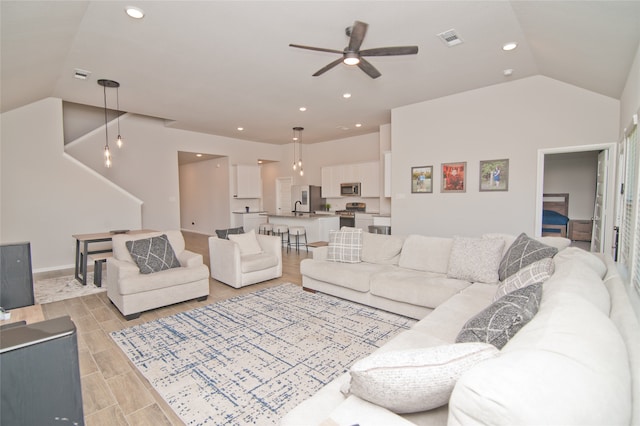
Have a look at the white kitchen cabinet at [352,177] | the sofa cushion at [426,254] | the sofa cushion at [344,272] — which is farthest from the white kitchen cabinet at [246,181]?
the sofa cushion at [426,254]

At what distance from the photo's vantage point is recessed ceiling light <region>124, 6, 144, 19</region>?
8.72 ft

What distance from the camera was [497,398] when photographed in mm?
724

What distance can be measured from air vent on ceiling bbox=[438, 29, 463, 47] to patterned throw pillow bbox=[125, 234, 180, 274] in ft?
13.6

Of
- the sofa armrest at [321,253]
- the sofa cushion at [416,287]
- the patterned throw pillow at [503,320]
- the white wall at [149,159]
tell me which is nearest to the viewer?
the patterned throw pillow at [503,320]

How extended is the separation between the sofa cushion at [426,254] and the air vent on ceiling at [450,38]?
2253mm

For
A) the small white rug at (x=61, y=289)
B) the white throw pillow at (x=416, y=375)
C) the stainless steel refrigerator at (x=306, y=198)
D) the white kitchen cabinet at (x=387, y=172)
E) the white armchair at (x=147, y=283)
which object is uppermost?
the white kitchen cabinet at (x=387, y=172)

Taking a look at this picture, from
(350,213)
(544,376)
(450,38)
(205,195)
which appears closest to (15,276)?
(544,376)

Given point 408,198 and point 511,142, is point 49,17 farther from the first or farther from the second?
point 511,142

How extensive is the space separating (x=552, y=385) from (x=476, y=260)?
255 cm

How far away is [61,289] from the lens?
435 cm

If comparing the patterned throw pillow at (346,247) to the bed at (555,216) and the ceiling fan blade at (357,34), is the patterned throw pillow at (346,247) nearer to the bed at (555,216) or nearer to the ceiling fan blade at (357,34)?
the ceiling fan blade at (357,34)

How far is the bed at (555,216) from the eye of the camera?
22.2 ft

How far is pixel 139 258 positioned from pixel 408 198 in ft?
15.1

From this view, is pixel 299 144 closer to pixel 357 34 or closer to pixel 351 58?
pixel 351 58
